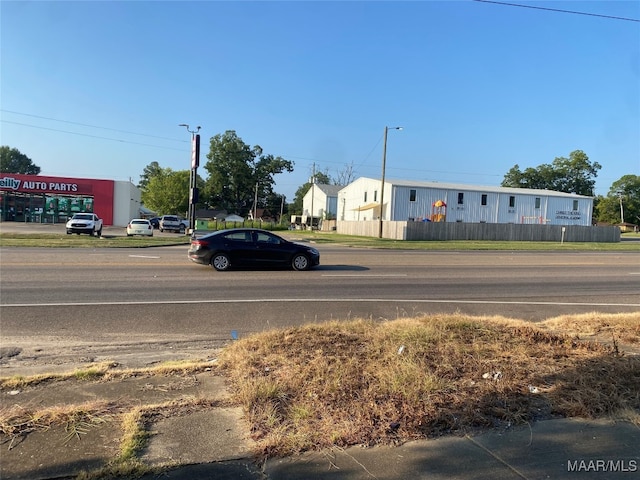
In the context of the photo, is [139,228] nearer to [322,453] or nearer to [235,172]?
[322,453]

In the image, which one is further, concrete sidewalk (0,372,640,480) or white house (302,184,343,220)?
white house (302,184,343,220)

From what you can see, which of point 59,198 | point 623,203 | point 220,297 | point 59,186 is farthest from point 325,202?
point 220,297

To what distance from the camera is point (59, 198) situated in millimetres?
51312

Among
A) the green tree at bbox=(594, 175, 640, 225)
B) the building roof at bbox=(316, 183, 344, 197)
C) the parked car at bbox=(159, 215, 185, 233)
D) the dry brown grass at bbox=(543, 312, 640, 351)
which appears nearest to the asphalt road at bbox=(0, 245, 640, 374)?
the dry brown grass at bbox=(543, 312, 640, 351)

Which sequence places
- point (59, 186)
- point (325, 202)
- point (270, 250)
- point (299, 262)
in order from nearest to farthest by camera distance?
point (270, 250) < point (299, 262) < point (59, 186) < point (325, 202)

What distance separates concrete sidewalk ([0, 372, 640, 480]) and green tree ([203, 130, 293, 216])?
326 feet

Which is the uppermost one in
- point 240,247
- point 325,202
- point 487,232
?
point 325,202

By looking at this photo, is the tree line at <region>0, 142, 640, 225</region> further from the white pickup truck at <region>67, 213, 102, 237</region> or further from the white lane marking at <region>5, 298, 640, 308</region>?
the white lane marking at <region>5, 298, 640, 308</region>

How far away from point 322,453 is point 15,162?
15894 cm

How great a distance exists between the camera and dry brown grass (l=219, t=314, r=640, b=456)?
11.5ft

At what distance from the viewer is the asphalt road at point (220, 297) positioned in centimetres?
704

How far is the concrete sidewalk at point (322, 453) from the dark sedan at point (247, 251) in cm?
1074

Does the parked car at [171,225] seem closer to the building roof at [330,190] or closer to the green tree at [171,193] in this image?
the green tree at [171,193]

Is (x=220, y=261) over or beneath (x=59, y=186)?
beneath
